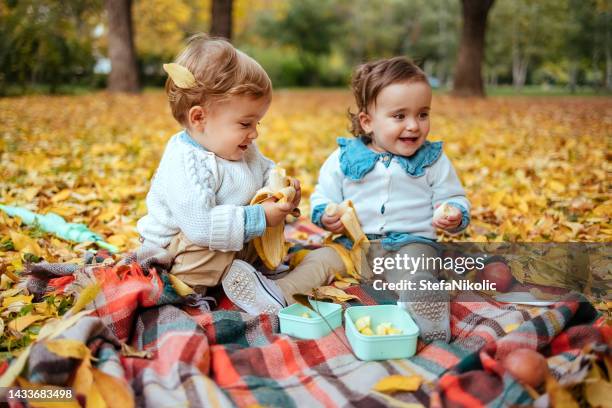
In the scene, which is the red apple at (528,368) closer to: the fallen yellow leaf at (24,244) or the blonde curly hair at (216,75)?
the blonde curly hair at (216,75)

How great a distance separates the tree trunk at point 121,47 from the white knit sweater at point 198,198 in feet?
38.2

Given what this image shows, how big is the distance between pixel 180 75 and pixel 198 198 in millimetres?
496

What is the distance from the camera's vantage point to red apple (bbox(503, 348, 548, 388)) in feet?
5.08

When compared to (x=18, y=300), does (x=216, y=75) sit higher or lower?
higher

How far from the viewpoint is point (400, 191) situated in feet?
8.68

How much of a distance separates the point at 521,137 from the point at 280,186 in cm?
522

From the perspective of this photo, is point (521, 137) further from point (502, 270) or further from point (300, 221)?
point (502, 270)

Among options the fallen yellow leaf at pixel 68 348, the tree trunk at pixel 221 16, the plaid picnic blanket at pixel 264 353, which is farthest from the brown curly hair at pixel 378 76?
the tree trunk at pixel 221 16

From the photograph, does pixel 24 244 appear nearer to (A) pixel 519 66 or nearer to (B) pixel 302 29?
(B) pixel 302 29

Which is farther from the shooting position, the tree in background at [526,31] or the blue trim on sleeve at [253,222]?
the tree in background at [526,31]

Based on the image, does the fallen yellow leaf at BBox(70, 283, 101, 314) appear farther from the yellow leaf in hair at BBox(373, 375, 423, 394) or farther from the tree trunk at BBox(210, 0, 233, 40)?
the tree trunk at BBox(210, 0, 233, 40)

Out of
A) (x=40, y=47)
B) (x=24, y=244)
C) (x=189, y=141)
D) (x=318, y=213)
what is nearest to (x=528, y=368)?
(x=318, y=213)

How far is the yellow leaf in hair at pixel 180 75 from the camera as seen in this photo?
7.04 feet

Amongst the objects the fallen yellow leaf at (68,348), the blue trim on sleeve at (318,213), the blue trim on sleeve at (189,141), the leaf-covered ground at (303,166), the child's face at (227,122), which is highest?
the child's face at (227,122)
